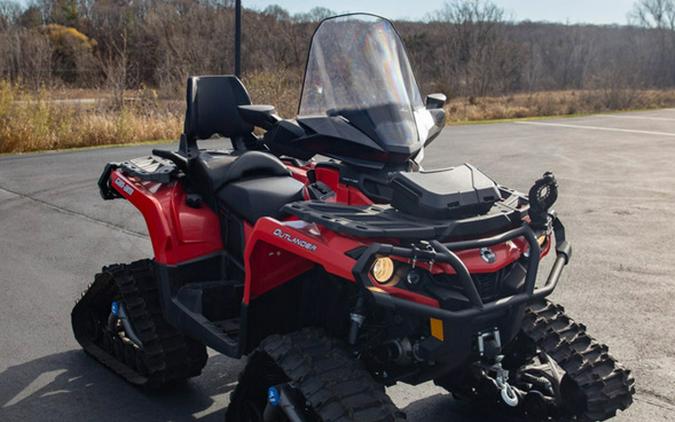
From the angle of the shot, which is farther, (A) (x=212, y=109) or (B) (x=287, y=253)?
(A) (x=212, y=109)

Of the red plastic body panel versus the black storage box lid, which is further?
the black storage box lid

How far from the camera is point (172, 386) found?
165 inches

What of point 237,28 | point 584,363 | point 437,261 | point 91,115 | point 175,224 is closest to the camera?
point 437,261

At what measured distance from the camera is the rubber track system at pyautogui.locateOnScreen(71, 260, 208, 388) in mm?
4000

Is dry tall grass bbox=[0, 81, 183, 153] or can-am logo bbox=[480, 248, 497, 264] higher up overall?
can-am logo bbox=[480, 248, 497, 264]

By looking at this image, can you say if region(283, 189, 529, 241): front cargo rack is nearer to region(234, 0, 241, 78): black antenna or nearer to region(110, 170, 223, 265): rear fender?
region(110, 170, 223, 265): rear fender

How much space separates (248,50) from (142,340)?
25.9m

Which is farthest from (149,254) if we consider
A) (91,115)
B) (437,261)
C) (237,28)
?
(91,115)

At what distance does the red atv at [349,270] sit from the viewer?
2766mm

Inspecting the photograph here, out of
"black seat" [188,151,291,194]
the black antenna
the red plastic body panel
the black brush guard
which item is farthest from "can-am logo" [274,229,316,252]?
the black antenna

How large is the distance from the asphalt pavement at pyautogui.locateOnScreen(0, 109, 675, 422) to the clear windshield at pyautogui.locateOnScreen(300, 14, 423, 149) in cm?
153

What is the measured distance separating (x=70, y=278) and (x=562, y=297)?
374 cm

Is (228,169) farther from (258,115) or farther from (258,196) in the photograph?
(258,115)

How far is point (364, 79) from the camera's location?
136 inches
